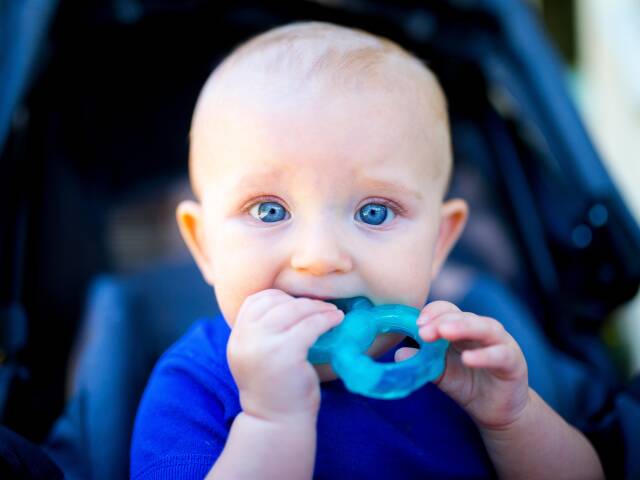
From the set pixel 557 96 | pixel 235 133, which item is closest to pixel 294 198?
pixel 235 133

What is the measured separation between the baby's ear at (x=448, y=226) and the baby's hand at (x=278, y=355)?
32 centimetres

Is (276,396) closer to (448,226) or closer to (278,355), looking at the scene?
(278,355)

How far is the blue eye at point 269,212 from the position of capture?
2.59 ft

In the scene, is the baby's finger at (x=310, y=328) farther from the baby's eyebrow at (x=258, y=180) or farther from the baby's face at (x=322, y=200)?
the baby's eyebrow at (x=258, y=180)

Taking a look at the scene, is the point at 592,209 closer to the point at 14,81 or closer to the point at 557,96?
the point at 557,96

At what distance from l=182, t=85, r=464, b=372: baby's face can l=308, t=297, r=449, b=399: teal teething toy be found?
37mm

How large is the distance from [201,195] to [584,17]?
2.42 meters

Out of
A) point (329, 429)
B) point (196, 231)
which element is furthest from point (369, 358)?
point (196, 231)

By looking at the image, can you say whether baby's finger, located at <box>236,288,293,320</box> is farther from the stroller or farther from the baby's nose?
the stroller

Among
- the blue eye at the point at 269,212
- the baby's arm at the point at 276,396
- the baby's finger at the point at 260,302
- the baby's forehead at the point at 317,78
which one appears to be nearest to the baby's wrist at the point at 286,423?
the baby's arm at the point at 276,396

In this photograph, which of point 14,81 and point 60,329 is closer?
point 14,81

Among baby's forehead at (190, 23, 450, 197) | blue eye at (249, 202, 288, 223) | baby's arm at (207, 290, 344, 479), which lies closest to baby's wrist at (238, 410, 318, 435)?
baby's arm at (207, 290, 344, 479)

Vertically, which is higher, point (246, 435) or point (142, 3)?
point (142, 3)

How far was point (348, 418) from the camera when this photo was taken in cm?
83
